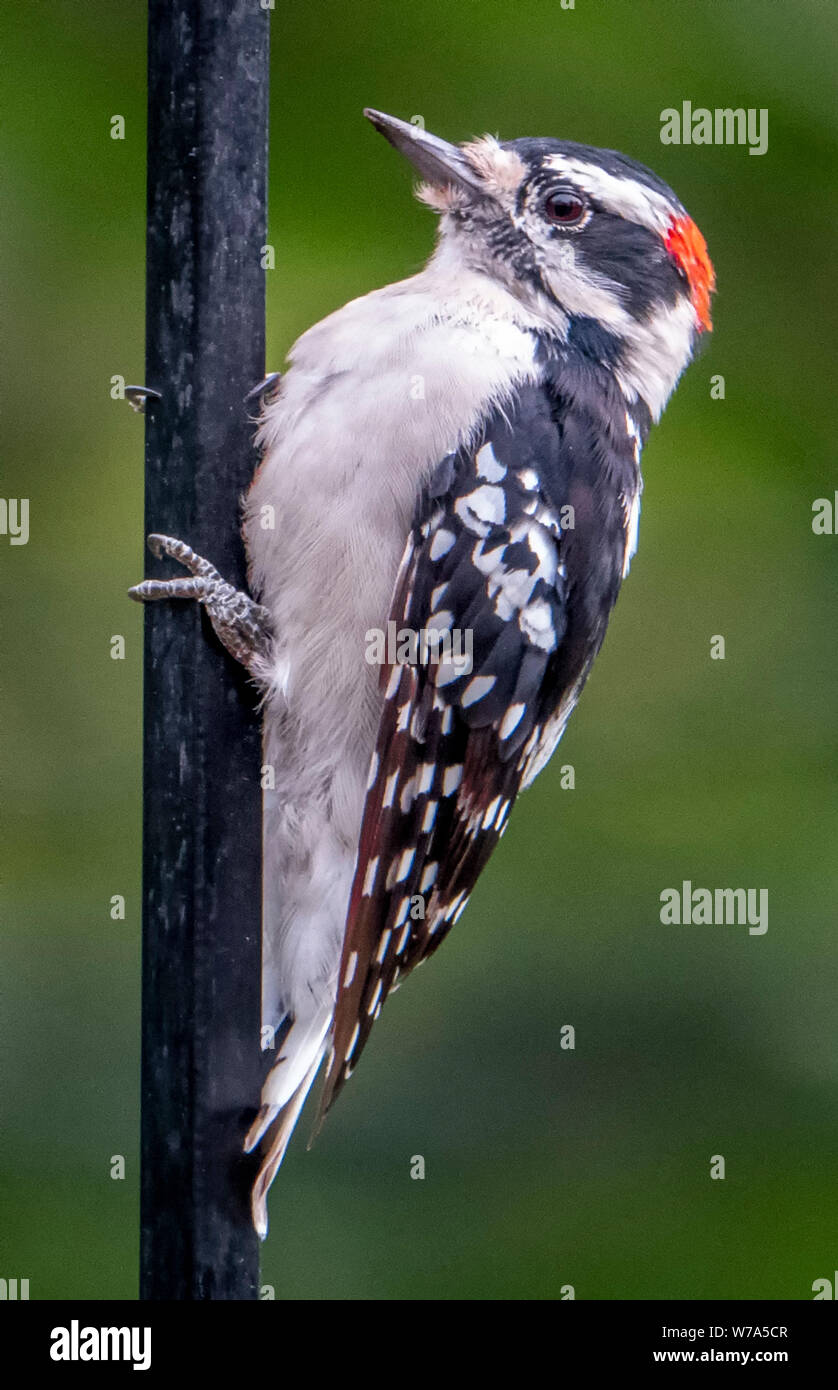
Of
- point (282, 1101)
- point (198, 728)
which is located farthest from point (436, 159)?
point (282, 1101)

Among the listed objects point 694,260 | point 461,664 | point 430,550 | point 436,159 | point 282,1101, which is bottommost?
point 282,1101

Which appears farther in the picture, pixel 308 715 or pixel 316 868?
pixel 316 868

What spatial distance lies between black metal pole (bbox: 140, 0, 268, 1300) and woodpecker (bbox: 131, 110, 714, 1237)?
93 mm

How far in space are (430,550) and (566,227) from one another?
2.08 feet

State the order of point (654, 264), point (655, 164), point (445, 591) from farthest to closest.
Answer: point (655, 164) < point (654, 264) < point (445, 591)

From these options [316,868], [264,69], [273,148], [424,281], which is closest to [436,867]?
[316,868]

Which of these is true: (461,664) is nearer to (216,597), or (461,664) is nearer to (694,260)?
(216,597)

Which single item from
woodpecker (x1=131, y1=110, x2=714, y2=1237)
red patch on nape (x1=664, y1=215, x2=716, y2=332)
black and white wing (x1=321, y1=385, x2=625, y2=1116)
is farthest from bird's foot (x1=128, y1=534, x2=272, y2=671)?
red patch on nape (x1=664, y1=215, x2=716, y2=332)

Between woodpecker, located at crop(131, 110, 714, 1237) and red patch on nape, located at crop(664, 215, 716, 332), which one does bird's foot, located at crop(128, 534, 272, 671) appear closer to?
woodpecker, located at crop(131, 110, 714, 1237)

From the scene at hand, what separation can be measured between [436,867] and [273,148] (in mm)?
1388

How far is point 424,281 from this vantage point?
7.97 feet

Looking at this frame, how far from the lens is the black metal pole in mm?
1970

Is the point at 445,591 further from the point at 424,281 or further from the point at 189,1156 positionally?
the point at 189,1156

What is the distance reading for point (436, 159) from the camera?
8.04ft
